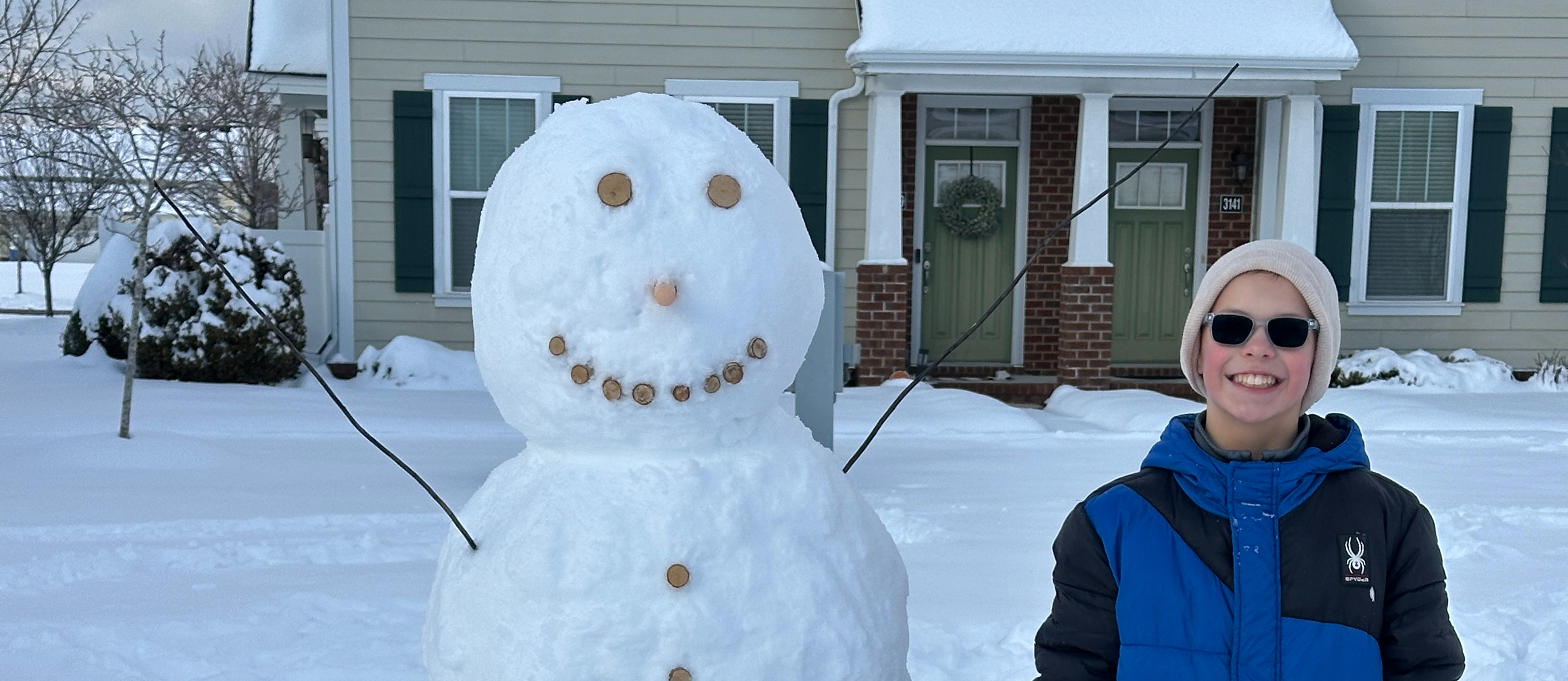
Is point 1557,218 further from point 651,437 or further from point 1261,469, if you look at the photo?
point 651,437

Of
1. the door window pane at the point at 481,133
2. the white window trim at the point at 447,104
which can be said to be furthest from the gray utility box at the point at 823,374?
the door window pane at the point at 481,133

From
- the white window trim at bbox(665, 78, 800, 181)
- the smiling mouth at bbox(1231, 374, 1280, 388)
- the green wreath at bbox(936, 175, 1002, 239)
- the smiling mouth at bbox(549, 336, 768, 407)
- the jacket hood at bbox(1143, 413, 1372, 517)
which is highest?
the white window trim at bbox(665, 78, 800, 181)

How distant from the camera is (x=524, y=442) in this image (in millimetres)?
7262

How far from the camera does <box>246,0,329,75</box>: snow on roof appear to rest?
11.3m

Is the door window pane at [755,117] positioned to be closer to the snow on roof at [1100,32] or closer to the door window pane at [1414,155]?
the snow on roof at [1100,32]

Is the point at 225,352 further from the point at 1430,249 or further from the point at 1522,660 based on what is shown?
the point at 1430,249

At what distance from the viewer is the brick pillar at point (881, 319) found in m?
9.52

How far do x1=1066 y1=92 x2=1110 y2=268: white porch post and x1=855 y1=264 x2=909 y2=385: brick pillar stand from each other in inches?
57.1

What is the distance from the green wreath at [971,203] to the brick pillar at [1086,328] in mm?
970

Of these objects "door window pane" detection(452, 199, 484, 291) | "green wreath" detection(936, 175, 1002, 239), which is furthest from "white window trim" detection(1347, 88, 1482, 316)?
"door window pane" detection(452, 199, 484, 291)

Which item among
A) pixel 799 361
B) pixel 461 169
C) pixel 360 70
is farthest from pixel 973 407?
pixel 799 361

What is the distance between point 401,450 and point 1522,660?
5638mm

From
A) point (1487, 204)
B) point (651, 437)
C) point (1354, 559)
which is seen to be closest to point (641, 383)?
point (651, 437)

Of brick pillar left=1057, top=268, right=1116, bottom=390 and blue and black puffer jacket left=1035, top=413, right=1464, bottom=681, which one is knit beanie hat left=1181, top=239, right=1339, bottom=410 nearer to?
blue and black puffer jacket left=1035, top=413, right=1464, bottom=681
